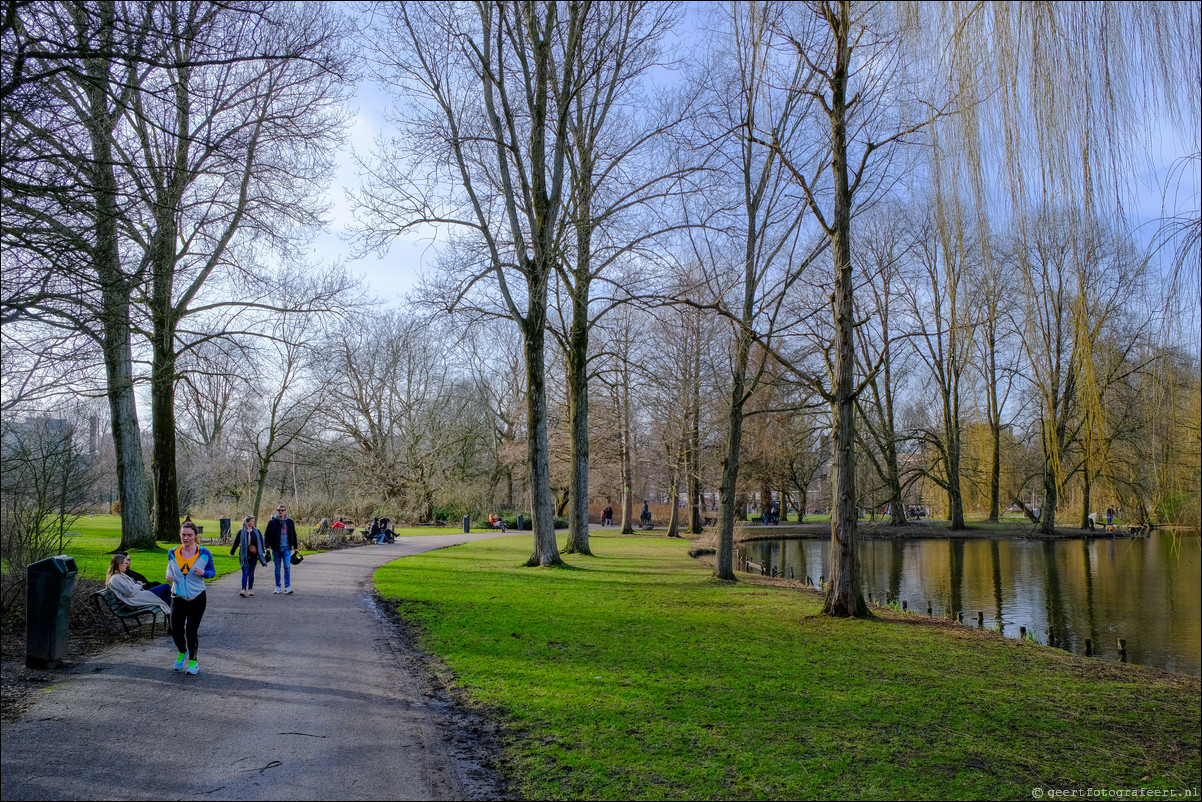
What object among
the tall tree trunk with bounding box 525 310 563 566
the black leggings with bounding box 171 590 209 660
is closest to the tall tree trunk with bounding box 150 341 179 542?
the tall tree trunk with bounding box 525 310 563 566

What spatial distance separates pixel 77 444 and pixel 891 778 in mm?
12986

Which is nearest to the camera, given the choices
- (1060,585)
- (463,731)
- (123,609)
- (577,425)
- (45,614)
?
(463,731)

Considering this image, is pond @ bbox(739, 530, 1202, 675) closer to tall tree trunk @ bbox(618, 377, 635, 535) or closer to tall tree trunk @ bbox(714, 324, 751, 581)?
tall tree trunk @ bbox(714, 324, 751, 581)

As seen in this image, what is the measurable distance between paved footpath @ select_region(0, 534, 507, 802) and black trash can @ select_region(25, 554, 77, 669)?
47 cm

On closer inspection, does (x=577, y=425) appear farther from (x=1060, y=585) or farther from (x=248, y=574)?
(x=1060, y=585)

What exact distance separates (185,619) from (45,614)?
1.49 metres

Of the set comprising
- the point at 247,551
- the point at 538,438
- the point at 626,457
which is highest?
the point at 538,438

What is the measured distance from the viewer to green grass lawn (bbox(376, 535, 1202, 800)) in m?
5.54

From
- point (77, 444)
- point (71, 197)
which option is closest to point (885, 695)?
point (71, 197)

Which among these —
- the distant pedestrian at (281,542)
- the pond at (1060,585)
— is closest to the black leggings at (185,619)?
the distant pedestrian at (281,542)

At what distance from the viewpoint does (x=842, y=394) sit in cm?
1266

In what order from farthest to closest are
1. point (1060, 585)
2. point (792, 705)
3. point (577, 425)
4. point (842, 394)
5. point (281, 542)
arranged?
point (577, 425)
point (1060, 585)
point (281, 542)
point (842, 394)
point (792, 705)

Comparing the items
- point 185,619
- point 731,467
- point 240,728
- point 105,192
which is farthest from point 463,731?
point 731,467

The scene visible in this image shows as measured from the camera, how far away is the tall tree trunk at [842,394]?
1234 centimetres
